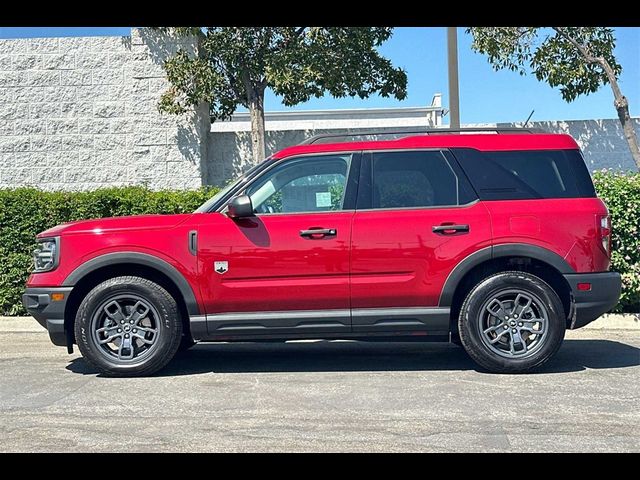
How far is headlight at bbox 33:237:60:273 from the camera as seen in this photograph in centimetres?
639

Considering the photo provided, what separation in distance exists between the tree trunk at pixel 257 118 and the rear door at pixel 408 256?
5589mm

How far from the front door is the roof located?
61 centimetres

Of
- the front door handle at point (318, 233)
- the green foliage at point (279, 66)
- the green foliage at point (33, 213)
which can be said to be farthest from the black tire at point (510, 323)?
the green foliage at point (279, 66)

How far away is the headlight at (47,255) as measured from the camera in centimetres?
639

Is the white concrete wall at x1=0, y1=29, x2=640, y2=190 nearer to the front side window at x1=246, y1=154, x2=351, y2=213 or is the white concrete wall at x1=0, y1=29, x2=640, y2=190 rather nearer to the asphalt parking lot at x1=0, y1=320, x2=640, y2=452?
the asphalt parking lot at x1=0, y1=320, x2=640, y2=452

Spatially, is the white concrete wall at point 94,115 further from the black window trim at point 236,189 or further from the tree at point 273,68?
the black window trim at point 236,189

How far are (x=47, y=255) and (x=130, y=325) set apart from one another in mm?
983

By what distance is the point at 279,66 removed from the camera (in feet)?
34.9

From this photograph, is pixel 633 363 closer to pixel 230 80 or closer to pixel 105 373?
pixel 105 373

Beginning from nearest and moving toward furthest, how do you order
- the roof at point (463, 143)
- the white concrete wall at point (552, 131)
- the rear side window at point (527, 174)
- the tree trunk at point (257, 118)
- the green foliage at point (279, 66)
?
1. the rear side window at point (527, 174)
2. the roof at point (463, 143)
3. the green foliage at point (279, 66)
4. the tree trunk at point (257, 118)
5. the white concrete wall at point (552, 131)

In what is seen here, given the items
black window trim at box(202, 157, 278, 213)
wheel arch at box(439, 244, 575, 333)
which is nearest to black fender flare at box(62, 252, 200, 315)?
black window trim at box(202, 157, 278, 213)
